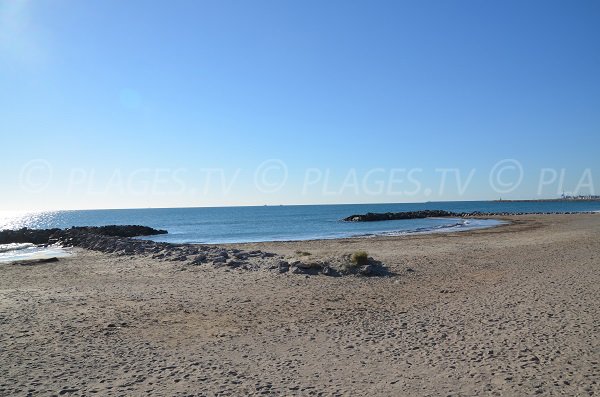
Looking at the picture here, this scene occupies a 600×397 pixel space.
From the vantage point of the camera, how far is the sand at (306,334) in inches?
233

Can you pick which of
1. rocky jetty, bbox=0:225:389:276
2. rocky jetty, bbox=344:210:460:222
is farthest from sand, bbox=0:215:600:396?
rocky jetty, bbox=344:210:460:222

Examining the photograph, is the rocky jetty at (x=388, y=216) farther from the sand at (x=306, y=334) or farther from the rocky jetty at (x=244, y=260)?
the sand at (x=306, y=334)

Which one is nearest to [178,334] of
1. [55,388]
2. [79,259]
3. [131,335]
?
[131,335]

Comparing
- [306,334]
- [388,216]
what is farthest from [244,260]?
[388,216]

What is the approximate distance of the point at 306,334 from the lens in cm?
830

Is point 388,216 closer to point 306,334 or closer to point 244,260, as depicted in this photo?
point 244,260

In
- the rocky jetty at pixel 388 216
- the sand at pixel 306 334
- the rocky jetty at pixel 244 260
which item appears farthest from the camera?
the rocky jetty at pixel 388 216

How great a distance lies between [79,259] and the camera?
2261 cm

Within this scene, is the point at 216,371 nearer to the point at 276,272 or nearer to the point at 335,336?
the point at 335,336

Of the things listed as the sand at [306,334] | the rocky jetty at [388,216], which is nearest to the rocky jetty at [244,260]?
the sand at [306,334]

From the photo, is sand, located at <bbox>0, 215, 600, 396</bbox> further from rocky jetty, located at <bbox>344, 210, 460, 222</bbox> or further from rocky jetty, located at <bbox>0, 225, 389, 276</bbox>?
rocky jetty, located at <bbox>344, 210, 460, 222</bbox>

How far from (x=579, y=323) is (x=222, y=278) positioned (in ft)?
32.8

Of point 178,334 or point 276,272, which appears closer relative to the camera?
point 178,334

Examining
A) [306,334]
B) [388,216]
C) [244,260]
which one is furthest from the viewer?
[388,216]
